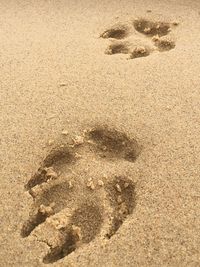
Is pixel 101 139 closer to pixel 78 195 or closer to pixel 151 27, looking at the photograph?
pixel 78 195

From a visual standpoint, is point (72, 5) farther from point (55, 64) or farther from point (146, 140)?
point (146, 140)

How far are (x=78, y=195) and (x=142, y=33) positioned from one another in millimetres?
937

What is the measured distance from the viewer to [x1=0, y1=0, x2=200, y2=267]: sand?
4.03 ft

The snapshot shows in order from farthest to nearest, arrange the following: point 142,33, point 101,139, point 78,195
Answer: point 142,33, point 101,139, point 78,195

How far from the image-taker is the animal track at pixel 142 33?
1.86 m

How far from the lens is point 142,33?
1.97 m

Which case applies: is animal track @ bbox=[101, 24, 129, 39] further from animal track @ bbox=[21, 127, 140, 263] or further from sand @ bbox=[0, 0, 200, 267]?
animal track @ bbox=[21, 127, 140, 263]

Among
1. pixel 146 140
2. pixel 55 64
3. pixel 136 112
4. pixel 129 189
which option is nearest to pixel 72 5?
pixel 55 64

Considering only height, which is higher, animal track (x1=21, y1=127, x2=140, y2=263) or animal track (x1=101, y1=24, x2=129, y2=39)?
animal track (x1=101, y1=24, x2=129, y2=39)

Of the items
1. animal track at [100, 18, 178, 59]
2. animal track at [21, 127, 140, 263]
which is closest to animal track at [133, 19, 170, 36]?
animal track at [100, 18, 178, 59]

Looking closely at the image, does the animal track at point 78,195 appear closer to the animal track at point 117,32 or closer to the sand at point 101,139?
the sand at point 101,139

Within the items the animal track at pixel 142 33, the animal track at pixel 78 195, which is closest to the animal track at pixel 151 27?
the animal track at pixel 142 33

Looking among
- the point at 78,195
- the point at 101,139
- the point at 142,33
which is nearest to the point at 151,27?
the point at 142,33

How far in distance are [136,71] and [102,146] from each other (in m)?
0.41
